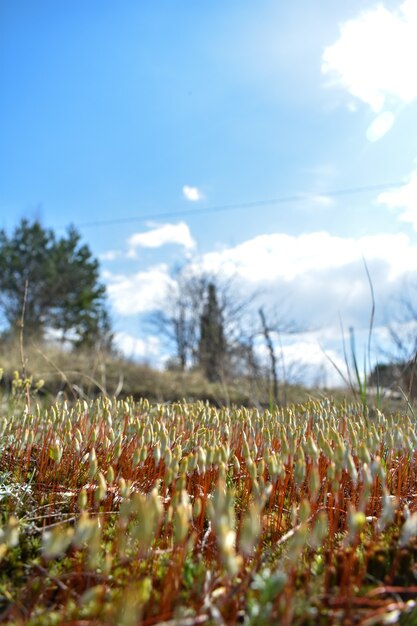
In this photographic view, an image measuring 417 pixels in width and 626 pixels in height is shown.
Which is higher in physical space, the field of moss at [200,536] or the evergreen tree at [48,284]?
the evergreen tree at [48,284]

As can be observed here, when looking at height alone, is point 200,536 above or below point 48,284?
below

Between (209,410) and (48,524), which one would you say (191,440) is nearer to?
(209,410)

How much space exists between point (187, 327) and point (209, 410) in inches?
1295

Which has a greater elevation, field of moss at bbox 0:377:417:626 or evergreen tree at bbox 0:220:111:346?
evergreen tree at bbox 0:220:111:346

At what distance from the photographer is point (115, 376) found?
63.4 ft

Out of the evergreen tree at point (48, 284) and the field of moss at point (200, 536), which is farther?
the evergreen tree at point (48, 284)

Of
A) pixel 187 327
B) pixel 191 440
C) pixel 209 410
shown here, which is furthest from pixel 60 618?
pixel 187 327

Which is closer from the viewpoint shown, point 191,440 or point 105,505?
point 105,505

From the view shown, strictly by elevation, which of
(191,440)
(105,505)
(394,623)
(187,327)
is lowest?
(394,623)

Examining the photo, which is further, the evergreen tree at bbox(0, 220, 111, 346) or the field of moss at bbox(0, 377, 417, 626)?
the evergreen tree at bbox(0, 220, 111, 346)

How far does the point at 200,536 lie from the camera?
160cm

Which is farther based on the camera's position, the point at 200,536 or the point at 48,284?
the point at 48,284

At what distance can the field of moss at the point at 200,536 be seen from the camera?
3.53 feet

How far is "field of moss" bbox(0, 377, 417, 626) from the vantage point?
1.08 metres
